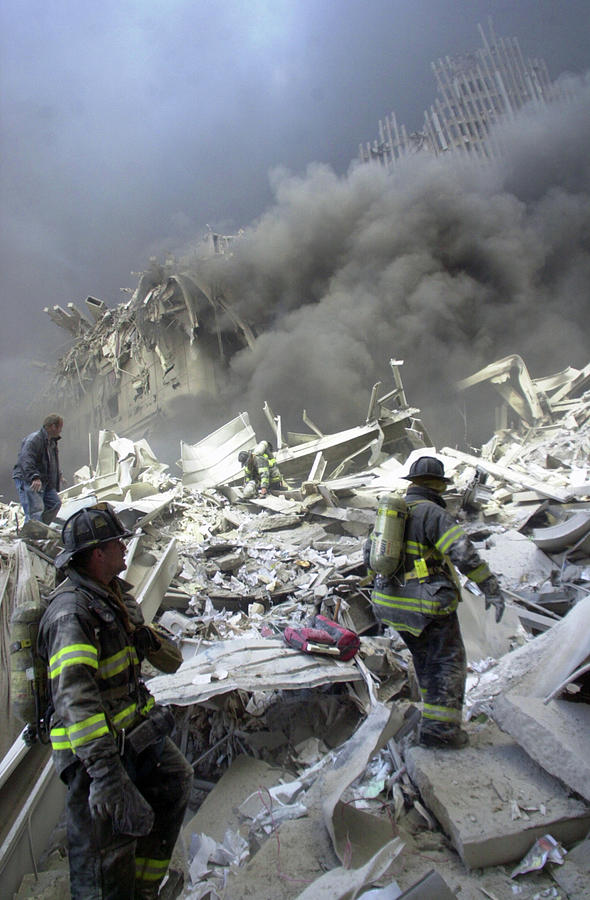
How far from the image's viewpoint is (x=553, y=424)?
404 inches

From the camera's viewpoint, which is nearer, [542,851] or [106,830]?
[106,830]

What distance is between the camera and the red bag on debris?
109 inches

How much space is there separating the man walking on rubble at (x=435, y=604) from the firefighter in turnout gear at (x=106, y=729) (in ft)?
3.77

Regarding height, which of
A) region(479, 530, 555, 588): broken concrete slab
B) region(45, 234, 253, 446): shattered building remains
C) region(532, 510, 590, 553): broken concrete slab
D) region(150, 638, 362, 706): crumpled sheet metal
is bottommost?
region(479, 530, 555, 588): broken concrete slab

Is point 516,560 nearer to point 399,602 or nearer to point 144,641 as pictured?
point 399,602

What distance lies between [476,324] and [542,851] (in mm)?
14461

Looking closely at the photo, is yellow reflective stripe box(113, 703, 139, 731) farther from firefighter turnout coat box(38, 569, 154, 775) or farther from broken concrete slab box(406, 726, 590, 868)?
broken concrete slab box(406, 726, 590, 868)

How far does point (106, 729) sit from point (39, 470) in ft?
13.6

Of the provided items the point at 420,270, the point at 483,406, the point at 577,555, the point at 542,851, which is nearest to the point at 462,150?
the point at 420,270

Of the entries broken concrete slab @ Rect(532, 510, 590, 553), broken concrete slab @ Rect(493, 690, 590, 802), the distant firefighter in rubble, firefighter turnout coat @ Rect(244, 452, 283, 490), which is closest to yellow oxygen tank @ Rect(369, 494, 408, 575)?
broken concrete slab @ Rect(493, 690, 590, 802)

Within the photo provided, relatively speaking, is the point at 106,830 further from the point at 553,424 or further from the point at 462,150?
the point at 462,150

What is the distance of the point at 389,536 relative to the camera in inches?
92.7

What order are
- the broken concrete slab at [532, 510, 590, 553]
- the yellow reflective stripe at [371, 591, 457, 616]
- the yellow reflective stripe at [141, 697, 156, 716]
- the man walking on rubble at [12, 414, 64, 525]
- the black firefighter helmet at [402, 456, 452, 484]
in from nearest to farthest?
the yellow reflective stripe at [141, 697, 156, 716]
the yellow reflective stripe at [371, 591, 457, 616]
the black firefighter helmet at [402, 456, 452, 484]
the broken concrete slab at [532, 510, 590, 553]
the man walking on rubble at [12, 414, 64, 525]

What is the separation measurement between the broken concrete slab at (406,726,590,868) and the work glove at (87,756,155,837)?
3.52 ft
